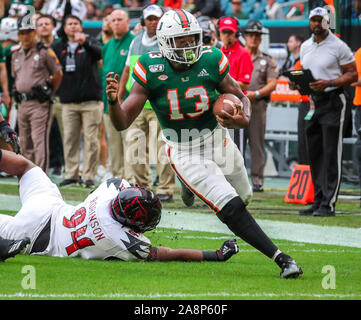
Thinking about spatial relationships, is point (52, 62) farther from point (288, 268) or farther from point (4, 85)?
point (288, 268)

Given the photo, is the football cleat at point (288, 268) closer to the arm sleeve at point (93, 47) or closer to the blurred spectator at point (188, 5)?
the arm sleeve at point (93, 47)

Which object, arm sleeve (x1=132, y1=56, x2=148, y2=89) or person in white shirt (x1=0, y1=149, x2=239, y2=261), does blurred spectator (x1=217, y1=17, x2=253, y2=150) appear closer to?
arm sleeve (x1=132, y1=56, x2=148, y2=89)

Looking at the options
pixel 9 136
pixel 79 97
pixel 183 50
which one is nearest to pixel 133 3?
pixel 79 97

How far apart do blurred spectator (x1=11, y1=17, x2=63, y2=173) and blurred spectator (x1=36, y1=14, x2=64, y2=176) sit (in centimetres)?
60

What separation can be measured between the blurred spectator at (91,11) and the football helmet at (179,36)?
12.5m

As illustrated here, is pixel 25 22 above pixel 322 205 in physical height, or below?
above

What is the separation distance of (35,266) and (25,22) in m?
5.84

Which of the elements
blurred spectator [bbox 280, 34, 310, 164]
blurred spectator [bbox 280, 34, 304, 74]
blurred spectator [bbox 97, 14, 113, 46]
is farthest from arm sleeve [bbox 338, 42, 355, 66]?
blurred spectator [bbox 97, 14, 113, 46]

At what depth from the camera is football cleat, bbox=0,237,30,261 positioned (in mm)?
5434

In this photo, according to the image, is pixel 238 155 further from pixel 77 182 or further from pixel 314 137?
pixel 77 182

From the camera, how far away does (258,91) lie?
1116cm

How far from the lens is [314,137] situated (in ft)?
29.6

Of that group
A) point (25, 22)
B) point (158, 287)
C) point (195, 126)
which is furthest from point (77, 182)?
point (158, 287)

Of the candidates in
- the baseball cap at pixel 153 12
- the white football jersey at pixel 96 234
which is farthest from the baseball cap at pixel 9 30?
the white football jersey at pixel 96 234
